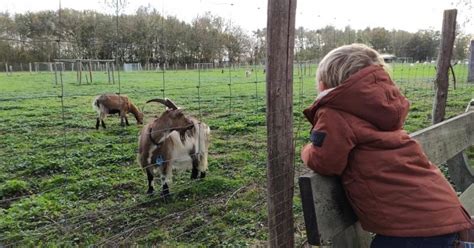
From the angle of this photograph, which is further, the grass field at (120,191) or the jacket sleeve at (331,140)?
the grass field at (120,191)

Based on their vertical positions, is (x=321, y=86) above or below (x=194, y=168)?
above

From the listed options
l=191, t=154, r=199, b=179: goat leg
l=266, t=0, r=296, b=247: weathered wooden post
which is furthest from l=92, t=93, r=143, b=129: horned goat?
l=266, t=0, r=296, b=247: weathered wooden post

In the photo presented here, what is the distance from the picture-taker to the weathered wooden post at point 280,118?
2273mm

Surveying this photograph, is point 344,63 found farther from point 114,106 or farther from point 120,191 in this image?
point 114,106

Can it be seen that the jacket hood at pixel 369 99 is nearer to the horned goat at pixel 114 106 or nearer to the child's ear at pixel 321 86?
the child's ear at pixel 321 86

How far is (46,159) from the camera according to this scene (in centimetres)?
736

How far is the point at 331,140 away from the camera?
1.93 metres

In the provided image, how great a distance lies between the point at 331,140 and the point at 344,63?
421mm

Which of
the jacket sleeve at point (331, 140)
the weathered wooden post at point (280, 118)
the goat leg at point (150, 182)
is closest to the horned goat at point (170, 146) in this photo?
the goat leg at point (150, 182)

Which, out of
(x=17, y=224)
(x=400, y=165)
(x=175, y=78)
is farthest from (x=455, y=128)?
(x=175, y=78)

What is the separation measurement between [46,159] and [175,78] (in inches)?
870

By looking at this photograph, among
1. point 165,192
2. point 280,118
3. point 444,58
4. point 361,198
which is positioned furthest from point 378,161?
point 444,58

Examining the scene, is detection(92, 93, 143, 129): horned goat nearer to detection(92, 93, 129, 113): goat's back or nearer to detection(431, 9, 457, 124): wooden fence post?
detection(92, 93, 129, 113): goat's back

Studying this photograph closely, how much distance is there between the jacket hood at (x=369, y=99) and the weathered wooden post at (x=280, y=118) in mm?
347
